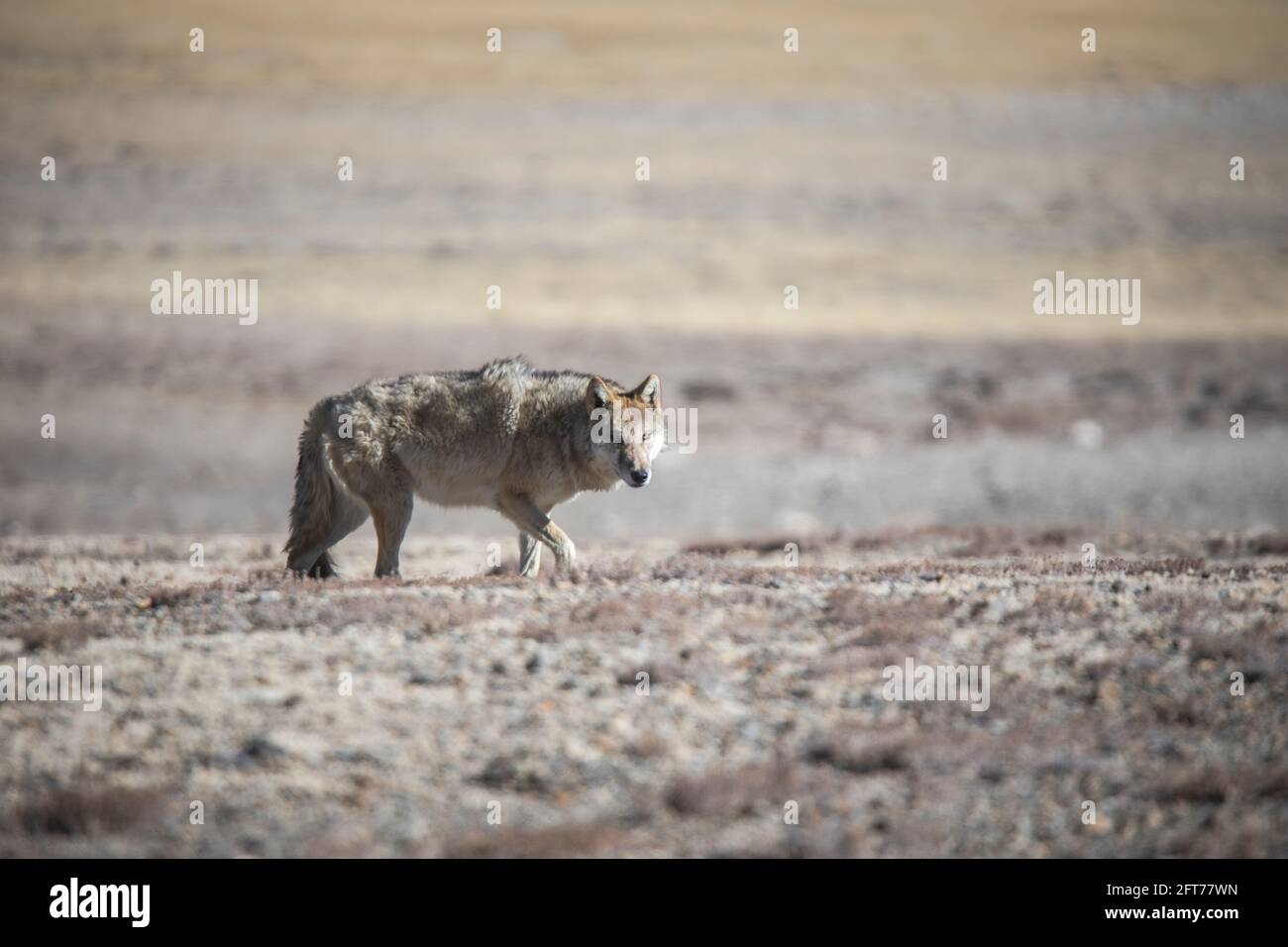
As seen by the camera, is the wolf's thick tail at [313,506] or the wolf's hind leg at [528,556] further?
the wolf's hind leg at [528,556]

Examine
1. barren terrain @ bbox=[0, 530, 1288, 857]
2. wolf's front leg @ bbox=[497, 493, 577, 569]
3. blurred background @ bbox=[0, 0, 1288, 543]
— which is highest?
blurred background @ bbox=[0, 0, 1288, 543]

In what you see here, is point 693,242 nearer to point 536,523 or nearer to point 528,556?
point 528,556

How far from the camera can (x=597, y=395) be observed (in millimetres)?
13281

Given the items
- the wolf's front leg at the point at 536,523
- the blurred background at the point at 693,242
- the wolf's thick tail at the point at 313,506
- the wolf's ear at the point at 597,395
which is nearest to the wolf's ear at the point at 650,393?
the wolf's ear at the point at 597,395

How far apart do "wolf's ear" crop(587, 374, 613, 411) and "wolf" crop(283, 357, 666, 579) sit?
0.01 m

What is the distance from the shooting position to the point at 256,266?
157 ft

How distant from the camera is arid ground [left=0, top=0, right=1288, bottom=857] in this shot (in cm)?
859

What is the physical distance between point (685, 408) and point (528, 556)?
59.0ft

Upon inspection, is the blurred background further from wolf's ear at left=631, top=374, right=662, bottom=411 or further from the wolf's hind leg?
the wolf's hind leg

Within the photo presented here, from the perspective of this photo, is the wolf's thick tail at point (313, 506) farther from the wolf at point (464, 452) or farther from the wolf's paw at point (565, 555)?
the wolf's paw at point (565, 555)

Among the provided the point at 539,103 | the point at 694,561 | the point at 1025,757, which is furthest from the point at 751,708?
the point at 539,103

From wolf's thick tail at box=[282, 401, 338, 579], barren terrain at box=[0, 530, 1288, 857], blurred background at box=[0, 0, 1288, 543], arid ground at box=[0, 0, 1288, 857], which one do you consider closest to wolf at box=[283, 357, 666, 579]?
wolf's thick tail at box=[282, 401, 338, 579]

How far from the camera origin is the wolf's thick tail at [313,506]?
42.3 feet
